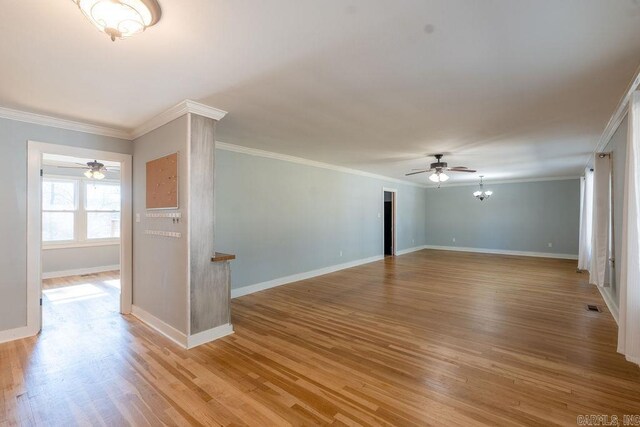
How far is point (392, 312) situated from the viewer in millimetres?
4004

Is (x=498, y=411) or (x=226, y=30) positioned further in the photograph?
(x=498, y=411)

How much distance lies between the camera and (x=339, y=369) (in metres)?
2.54

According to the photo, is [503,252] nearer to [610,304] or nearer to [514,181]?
Answer: [514,181]

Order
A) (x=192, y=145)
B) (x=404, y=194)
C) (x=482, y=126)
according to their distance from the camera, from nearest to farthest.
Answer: (x=192, y=145) < (x=482, y=126) < (x=404, y=194)

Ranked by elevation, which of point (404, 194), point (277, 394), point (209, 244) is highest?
point (404, 194)

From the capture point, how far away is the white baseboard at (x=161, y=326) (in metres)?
3.03

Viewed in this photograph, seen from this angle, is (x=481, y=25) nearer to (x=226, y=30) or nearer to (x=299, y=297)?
(x=226, y=30)

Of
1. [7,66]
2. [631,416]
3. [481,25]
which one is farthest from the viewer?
[7,66]

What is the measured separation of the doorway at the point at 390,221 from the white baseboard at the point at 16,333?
794 centimetres

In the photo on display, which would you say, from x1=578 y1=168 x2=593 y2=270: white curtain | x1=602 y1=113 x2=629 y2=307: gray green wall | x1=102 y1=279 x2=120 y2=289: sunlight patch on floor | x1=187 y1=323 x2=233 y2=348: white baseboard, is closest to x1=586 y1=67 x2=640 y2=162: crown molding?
x1=602 y1=113 x2=629 y2=307: gray green wall

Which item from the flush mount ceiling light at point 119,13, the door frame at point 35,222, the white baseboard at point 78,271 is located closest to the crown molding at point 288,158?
the door frame at point 35,222

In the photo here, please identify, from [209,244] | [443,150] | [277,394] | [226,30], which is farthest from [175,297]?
[443,150]

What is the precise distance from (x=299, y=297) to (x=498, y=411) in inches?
124

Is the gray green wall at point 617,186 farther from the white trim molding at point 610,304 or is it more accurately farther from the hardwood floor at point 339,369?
the hardwood floor at point 339,369
